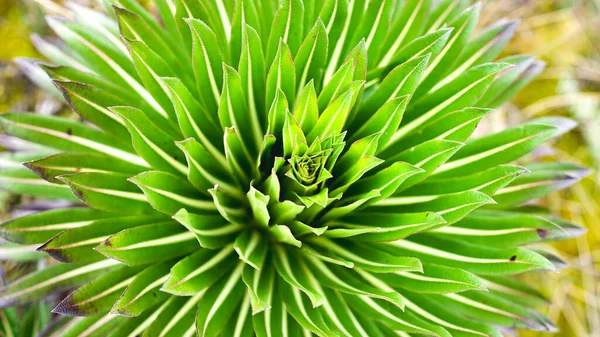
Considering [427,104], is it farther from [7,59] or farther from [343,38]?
[7,59]

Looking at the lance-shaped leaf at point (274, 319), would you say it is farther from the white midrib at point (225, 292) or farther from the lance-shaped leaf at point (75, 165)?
the lance-shaped leaf at point (75, 165)

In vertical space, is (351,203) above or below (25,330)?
above

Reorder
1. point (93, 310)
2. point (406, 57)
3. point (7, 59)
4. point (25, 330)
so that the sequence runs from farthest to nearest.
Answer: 1. point (7, 59)
2. point (25, 330)
3. point (406, 57)
4. point (93, 310)

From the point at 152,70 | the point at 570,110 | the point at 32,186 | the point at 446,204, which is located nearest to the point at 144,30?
the point at 152,70

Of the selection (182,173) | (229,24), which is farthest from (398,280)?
(229,24)

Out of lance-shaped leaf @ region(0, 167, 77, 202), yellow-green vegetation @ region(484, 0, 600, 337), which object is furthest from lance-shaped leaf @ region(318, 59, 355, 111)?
yellow-green vegetation @ region(484, 0, 600, 337)

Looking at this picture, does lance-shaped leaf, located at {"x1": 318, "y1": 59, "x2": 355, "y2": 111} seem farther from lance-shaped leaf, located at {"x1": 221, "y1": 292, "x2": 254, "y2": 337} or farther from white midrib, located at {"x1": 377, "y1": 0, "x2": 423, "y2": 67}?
lance-shaped leaf, located at {"x1": 221, "y1": 292, "x2": 254, "y2": 337}
